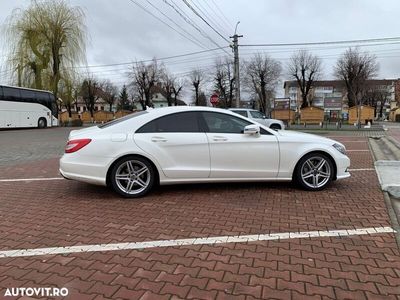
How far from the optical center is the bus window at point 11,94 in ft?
96.2

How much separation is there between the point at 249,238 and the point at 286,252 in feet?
1.64

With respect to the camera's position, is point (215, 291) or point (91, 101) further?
point (91, 101)

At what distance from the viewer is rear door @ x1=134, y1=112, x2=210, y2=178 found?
233 inches

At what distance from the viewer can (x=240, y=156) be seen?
612 centimetres

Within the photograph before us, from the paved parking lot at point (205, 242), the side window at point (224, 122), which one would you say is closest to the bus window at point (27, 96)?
the paved parking lot at point (205, 242)

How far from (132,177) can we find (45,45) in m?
35.9

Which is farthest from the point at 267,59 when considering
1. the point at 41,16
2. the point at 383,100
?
the point at 383,100

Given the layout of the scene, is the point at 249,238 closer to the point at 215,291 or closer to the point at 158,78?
the point at 215,291

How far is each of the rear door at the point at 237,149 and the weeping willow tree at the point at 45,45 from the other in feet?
114

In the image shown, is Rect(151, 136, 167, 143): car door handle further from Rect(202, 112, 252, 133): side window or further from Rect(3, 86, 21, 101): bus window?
Rect(3, 86, 21, 101): bus window

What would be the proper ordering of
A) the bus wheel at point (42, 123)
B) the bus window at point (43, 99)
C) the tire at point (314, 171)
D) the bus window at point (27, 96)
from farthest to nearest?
the bus wheel at point (42, 123) < the bus window at point (43, 99) < the bus window at point (27, 96) < the tire at point (314, 171)

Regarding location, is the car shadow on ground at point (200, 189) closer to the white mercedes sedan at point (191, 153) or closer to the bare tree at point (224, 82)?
the white mercedes sedan at point (191, 153)

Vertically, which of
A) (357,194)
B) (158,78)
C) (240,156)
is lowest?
(357,194)

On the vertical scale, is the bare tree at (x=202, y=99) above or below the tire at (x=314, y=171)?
above
